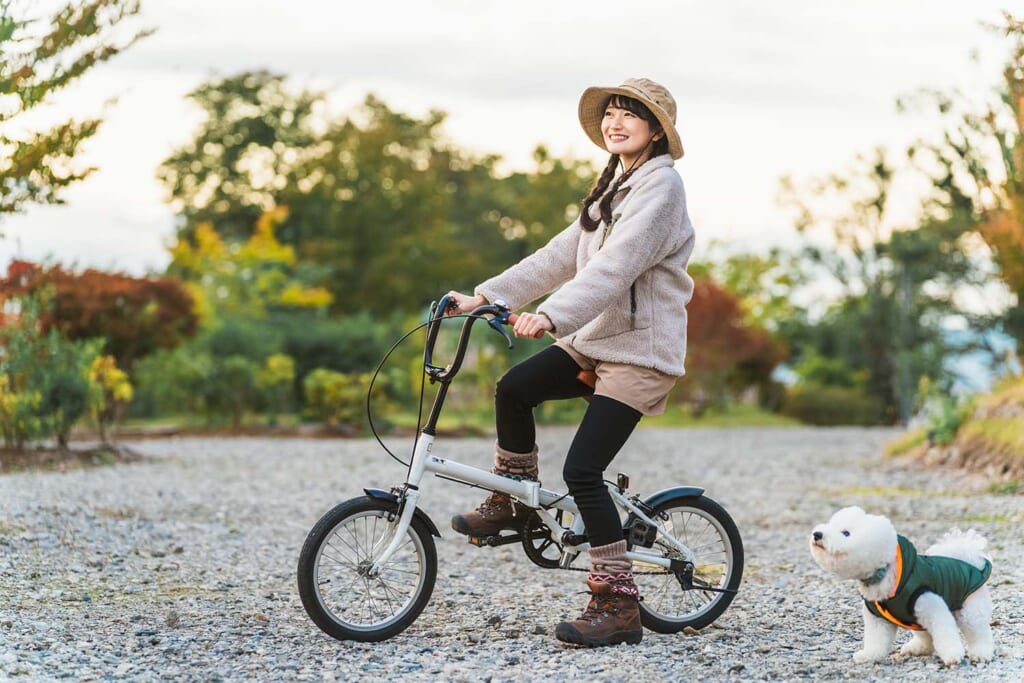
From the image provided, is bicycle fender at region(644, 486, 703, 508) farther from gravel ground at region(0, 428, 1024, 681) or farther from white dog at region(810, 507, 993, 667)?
white dog at region(810, 507, 993, 667)

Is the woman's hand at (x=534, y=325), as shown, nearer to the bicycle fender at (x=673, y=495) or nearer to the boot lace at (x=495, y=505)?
the boot lace at (x=495, y=505)

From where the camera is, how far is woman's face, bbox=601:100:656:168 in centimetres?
444

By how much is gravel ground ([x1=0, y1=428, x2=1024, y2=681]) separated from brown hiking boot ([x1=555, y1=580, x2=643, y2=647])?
51 mm

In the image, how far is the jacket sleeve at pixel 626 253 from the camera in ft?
13.5

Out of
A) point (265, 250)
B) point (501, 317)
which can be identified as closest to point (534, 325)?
point (501, 317)

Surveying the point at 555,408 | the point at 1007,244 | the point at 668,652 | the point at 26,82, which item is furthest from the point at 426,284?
the point at 668,652

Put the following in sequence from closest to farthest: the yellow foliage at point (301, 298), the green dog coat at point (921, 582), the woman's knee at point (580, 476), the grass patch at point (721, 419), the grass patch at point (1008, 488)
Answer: the green dog coat at point (921, 582)
the woman's knee at point (580, 476)
the grass patch at point (1008, 488)
the grass patch at point (721, 419)
the yellow foliage at point (301, 298)

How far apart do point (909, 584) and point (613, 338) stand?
1.27 m

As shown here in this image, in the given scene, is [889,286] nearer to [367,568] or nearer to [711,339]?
[711,339]

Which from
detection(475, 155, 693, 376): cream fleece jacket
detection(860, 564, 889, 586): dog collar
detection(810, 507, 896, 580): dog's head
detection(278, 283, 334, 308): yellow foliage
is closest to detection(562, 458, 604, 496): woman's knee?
detection(475, 155, 693, 376): cream fleece jacket

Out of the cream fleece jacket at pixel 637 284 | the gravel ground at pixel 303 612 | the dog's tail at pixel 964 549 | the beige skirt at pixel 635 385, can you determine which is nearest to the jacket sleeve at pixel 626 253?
the cream fleece jacket at pixel 637 284

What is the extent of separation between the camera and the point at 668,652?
173 inches

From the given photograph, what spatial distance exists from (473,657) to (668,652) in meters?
0.70

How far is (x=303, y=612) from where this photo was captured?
5102mm
